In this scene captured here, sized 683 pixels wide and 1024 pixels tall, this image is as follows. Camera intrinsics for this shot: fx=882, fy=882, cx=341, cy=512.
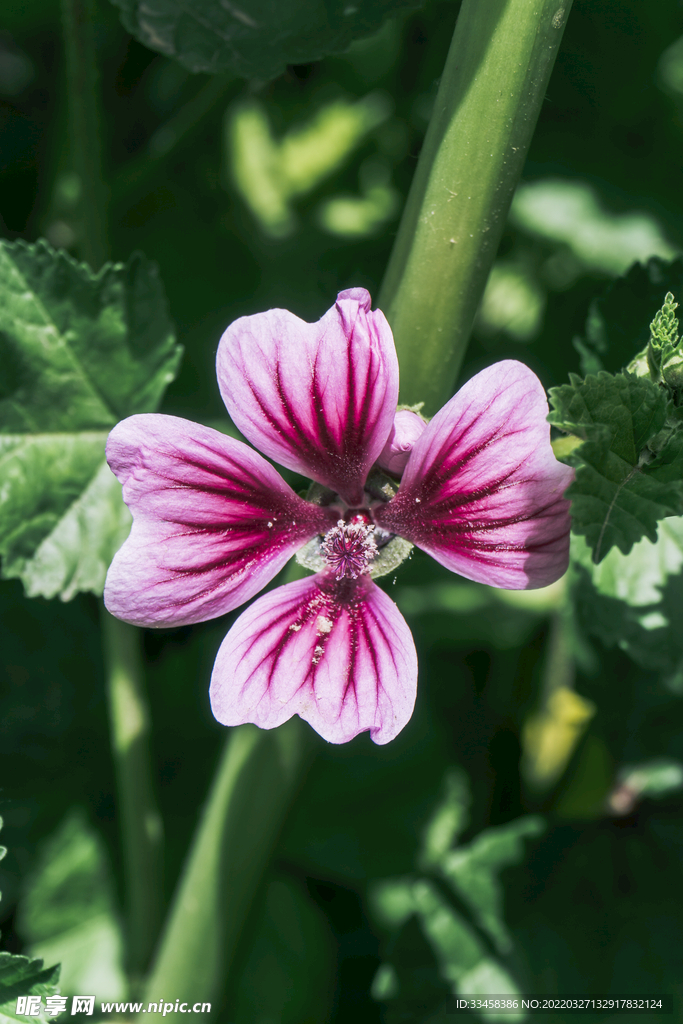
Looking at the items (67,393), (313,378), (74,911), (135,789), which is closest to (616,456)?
(313,378)

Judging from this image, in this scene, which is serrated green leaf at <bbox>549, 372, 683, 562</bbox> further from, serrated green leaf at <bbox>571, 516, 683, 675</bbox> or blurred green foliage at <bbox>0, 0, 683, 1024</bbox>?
blurred green foliage at <bbox>0, 0, 683, 1024</bbox>

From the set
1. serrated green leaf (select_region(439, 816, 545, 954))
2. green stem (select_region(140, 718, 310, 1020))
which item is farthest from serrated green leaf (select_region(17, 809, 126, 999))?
serrated green leaf (select_region(439, 816, 545, 954))

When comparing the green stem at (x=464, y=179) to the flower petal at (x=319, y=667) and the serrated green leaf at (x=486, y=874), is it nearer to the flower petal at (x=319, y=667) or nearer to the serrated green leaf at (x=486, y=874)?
the flower petal at (x=319, y=667)

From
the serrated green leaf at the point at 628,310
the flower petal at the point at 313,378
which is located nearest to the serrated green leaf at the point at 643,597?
the serrated green leaf at the point at 628,310

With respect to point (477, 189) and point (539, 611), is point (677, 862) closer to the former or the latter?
point (539, 611)

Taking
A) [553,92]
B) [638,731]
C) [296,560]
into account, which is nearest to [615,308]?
[296,560]

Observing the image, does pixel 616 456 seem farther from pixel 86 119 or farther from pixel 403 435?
pixel 86 119
